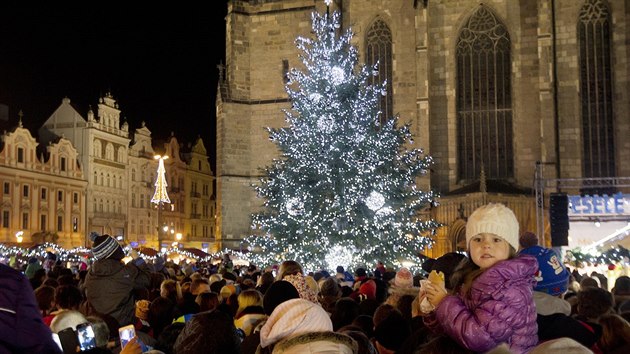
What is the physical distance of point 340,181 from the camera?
67.5 ft

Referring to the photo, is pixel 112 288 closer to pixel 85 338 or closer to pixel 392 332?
pixel 392 332

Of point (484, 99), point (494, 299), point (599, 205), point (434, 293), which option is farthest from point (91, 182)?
point (494, 299)

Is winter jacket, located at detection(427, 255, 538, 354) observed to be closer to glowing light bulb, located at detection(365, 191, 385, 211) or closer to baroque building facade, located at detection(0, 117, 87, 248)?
glowing light bulb, located at detection(365, 191, 385, 211)

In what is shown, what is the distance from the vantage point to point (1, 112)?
2104 inches

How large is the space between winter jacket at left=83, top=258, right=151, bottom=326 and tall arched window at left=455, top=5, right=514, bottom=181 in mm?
23900

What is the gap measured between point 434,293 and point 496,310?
58 cm

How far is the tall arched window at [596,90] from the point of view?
29.2 metres

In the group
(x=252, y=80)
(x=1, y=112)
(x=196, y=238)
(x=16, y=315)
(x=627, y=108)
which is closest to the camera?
(x=16, y=315)

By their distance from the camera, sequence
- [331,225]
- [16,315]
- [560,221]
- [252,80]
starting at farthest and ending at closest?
1. [252,80]
2. [560,221]
3. [331,225]
4. [16,315]

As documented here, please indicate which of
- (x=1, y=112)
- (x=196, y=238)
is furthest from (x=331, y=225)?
(x=196, y=238)

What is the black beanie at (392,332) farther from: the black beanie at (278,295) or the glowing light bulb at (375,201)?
the glowing light bulb at (375,201)

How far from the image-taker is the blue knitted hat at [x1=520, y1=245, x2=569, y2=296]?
4.93 metres

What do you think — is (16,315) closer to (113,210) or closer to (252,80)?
(252,80)

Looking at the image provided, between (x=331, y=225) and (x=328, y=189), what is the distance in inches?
34.7
